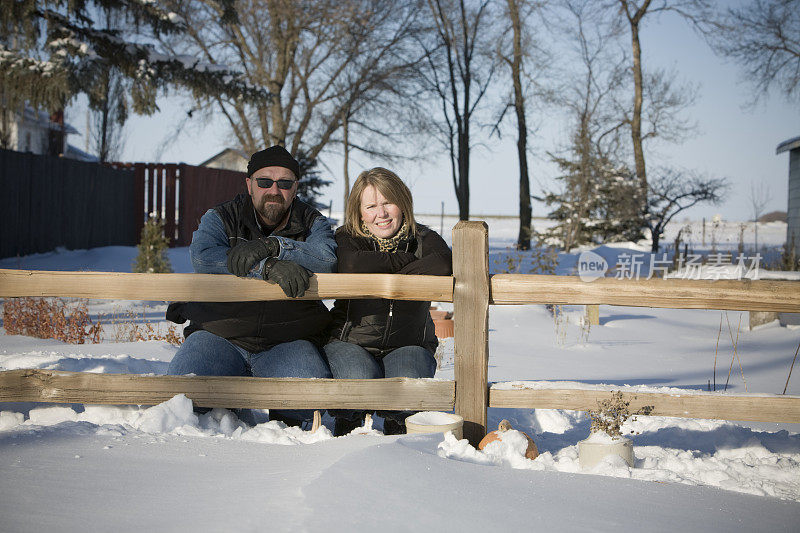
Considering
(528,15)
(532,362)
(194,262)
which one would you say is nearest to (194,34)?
(528,15)

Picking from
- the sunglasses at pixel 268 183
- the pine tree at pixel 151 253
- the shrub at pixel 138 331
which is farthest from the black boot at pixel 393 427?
the pine tree at pixel 151 253

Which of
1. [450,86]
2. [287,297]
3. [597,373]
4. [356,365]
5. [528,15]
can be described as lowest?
[597,373]

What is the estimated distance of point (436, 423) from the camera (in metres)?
3.32

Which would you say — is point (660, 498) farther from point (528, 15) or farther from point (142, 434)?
point (528, 15)

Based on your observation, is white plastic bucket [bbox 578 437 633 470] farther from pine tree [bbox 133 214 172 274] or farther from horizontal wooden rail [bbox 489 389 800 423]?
pine tree [bbox 133 214 172 274]

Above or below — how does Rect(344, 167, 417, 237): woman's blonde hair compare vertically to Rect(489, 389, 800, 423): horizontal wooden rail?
above

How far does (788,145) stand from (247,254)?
62.2 ft

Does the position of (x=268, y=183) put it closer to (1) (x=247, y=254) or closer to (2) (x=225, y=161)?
(1) (x=247, y=254)

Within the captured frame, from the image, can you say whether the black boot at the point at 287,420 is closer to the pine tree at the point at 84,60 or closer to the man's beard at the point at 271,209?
the man's beard at the point at 271,209

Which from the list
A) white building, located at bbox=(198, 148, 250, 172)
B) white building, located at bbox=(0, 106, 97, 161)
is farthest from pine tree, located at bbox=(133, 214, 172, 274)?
white building, located at bbox=(198, 148, 250, 172)

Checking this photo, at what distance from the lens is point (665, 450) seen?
11.9ft

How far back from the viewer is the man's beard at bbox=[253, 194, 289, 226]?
3898 mm

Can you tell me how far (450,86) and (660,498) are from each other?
2626 cm

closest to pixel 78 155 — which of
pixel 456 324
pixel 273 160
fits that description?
pixel 273 160
